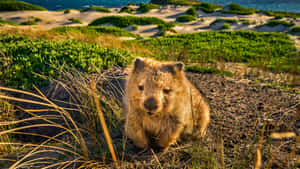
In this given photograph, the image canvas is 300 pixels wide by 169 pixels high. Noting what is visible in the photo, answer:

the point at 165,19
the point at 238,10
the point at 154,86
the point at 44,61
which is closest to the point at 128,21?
the point at 165,19

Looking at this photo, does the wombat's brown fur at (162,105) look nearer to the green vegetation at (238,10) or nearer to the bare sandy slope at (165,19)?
the bare sandy slope at (165,19)

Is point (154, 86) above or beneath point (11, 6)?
beneath

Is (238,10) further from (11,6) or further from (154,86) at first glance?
(11,6)

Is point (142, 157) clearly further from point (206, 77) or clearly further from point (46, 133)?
point (206, 77)

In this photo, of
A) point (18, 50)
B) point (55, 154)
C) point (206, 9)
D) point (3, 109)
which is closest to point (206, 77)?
point (55, 154)

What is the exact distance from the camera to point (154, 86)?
2.22 meters

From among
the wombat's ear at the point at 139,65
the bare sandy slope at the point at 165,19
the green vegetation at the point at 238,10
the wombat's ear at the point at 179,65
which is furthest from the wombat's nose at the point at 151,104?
the green vegetation at the point at 238,10

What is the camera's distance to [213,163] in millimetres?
2102

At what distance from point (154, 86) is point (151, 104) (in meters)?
0.25

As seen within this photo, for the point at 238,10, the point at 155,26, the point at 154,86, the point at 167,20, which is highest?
the point at 238,10

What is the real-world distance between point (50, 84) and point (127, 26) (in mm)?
16756

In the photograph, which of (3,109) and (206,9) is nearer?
(3,109)

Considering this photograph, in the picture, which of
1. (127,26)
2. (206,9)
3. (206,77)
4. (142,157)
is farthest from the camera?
(206,9)

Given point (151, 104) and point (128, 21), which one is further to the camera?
point (128, 21)
